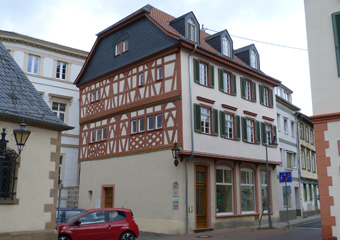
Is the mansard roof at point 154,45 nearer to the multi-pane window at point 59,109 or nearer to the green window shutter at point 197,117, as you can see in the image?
the green window shutter at point 197,117

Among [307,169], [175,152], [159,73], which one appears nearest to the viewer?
[175,152]

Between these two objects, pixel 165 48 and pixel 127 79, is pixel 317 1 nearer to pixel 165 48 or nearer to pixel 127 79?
pixel 165 48

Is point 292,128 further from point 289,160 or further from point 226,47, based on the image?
point 226,47

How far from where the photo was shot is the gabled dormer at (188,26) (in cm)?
2364

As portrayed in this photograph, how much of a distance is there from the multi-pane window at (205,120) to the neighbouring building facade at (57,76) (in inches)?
514

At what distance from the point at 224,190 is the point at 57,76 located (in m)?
17.7

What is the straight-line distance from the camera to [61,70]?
3344cm

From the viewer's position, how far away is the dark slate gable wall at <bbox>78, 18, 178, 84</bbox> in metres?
23.1

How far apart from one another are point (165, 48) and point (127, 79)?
150 inches

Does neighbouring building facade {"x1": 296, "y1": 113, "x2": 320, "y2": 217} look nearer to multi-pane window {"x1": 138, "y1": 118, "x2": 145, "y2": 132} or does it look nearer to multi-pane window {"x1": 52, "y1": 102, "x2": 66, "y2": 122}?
multi-pane window {"x1": 138, "y1": 118, "x2": 145, "y2": 132}

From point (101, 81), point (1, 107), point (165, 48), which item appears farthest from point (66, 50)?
point (1, 107)

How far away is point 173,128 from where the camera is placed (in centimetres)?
2109

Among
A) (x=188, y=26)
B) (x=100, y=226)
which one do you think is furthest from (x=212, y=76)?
(x=100, y=226)

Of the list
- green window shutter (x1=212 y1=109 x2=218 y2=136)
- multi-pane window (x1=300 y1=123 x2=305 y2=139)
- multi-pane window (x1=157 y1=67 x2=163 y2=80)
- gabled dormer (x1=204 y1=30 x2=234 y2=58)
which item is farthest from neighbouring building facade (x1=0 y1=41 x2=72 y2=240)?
multi-pane window (x1=300 y1=123 x2=305 y2=139)
